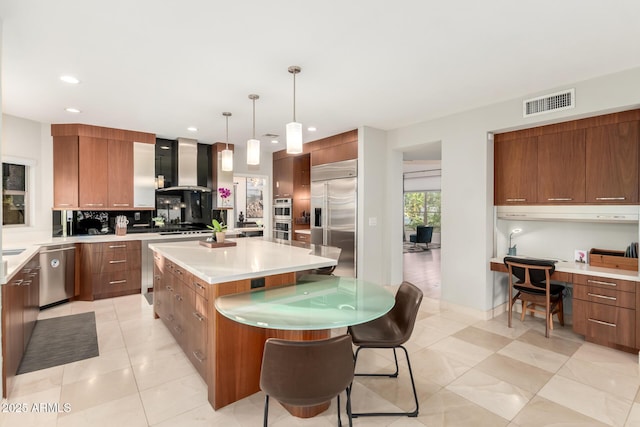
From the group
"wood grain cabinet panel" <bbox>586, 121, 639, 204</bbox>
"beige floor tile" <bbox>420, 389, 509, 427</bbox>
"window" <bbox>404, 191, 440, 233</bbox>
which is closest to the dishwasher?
"beige floor tile" <bbox>420, 389, 509, 427</bbox>

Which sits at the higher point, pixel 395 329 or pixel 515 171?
pixel 515 171

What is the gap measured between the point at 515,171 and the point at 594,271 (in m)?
1.34

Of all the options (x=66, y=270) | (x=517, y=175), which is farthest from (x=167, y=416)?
(x=517, y=175)

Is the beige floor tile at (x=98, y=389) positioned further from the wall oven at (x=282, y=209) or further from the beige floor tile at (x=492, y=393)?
the wall oven at (x=282, y=209)

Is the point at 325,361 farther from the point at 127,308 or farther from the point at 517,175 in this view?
the point at 127,308

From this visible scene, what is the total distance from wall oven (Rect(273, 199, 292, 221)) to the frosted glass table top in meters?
4.29

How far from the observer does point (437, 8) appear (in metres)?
2.01

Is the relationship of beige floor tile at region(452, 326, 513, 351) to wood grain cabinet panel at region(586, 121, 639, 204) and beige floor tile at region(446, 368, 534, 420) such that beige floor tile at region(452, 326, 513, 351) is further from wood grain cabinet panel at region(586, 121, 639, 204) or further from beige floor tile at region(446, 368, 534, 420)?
wood grain cabinet panel at region(586, 121, 639, 204)

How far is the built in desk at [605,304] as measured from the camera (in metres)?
2.90

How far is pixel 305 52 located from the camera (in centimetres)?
255

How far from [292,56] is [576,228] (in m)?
3.75

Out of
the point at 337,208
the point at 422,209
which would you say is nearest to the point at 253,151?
the point at 337,208

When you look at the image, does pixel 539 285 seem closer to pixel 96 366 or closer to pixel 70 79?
pixel 96 366

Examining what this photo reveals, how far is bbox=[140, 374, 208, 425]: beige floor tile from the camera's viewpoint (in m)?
2.10
